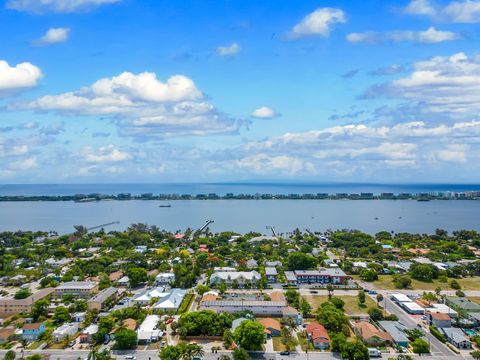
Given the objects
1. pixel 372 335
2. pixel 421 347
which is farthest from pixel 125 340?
pixel 421 347

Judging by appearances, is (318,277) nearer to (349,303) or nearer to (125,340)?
(349,303)

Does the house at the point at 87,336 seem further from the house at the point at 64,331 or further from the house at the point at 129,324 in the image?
the house at the point at 129,324

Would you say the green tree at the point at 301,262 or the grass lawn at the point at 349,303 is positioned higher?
the green tree at the point at 301,262

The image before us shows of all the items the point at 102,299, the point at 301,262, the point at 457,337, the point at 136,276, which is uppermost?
the point at 301,262

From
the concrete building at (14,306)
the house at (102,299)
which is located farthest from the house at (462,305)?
the concrete building at (14,306)

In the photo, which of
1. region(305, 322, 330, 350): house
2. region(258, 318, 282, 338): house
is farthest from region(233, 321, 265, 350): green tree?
region(305, 322, 330, 350): house

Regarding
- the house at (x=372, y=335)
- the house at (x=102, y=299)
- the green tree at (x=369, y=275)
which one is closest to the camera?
the house at (x=372, y=335)

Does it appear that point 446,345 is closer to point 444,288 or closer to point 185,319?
point 444,288
